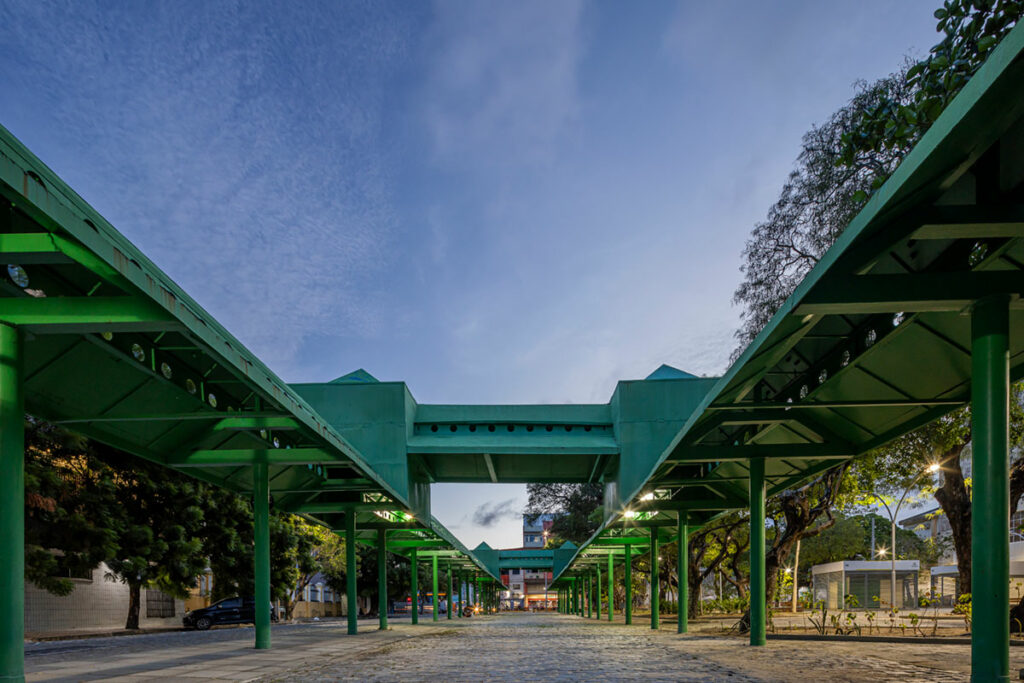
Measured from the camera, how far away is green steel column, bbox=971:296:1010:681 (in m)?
6.63

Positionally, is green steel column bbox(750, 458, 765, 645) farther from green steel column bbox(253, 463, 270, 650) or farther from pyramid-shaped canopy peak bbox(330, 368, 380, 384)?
pyramid-shaped canopy peak bbox(330, 368, 380, 384)

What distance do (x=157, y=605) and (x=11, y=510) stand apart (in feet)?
113

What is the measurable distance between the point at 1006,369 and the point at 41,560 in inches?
816

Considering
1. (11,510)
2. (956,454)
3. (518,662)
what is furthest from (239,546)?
(11,510)

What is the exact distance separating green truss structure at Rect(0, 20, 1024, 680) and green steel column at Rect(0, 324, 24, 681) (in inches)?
0.6

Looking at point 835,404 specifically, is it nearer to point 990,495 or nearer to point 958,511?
point 990,495

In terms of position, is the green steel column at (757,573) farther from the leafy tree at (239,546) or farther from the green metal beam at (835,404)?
the leafy tree at (239,546)

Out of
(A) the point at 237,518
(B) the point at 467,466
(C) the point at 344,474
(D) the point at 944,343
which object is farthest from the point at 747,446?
(A) the point at 237,518

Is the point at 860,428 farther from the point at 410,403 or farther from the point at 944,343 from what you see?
the point at 410,403

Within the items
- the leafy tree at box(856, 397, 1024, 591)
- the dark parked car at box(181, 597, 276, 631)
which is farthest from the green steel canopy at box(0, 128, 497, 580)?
the dark parked car at box(181, 597, 276, 631)

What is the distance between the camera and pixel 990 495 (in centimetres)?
670

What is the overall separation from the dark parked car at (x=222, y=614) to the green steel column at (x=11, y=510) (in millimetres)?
29351

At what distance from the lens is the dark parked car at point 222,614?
34781mm

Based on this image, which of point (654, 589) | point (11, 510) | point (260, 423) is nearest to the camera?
point (11, 510)
